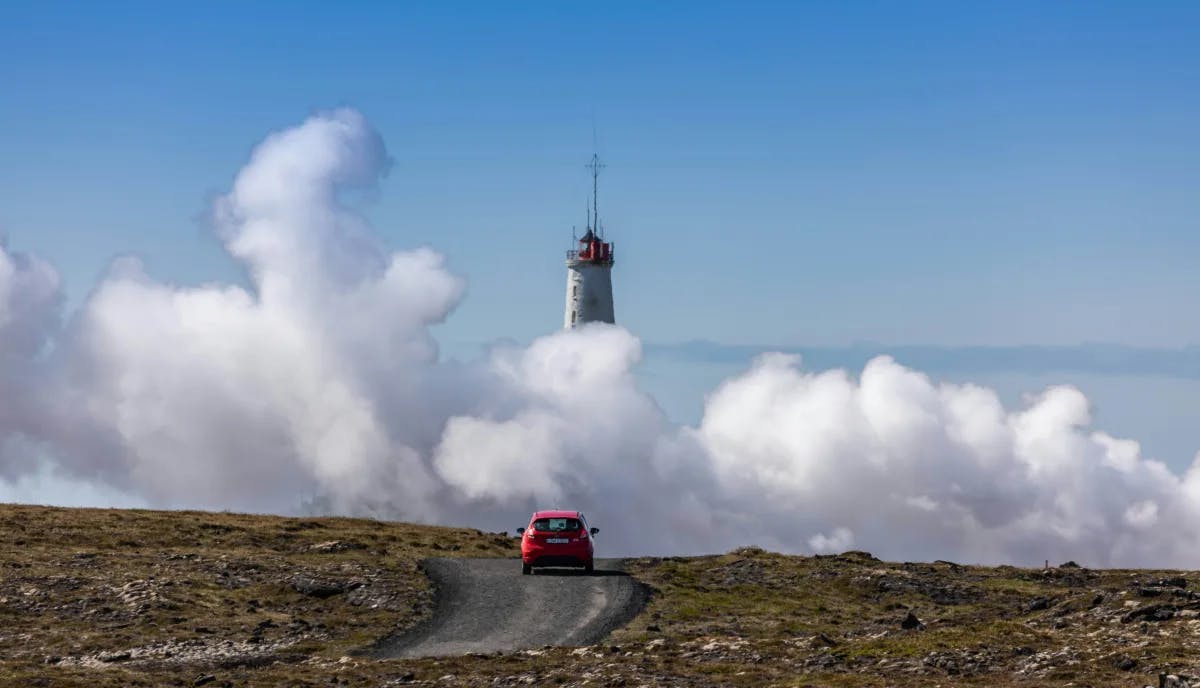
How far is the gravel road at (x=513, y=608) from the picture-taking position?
135ft

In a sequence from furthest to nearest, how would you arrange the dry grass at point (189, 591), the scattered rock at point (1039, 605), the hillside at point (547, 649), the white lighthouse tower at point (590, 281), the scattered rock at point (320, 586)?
the white lighthouse tower at point (590, 281) → the scattered rock at point (320, 586) → the scattered rock at point (1039, 605) → the dry grass at point (189, 591) → the hillside at point (547, 649)

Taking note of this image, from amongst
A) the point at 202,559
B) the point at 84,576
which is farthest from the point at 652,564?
the point at 84,576

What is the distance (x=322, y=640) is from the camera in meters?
41.9

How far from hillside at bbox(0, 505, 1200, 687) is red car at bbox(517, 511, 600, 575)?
2381mm

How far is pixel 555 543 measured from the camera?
→ 173 feet

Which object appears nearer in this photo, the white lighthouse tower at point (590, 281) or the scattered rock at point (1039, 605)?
the scattered rock at point (1039, 605)

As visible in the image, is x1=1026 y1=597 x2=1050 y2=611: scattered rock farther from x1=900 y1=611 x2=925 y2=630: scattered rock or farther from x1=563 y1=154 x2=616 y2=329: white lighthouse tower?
x1=563 y1=154 x2=616 y2=329: white lighthouse tower

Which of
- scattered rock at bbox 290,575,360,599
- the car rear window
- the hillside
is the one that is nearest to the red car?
the car rear window

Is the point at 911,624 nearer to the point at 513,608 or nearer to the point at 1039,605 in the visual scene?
the point at 1039,605

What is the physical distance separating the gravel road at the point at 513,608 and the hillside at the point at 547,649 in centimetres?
94

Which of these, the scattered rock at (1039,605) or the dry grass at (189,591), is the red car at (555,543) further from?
the scattered rock at (1039,605)

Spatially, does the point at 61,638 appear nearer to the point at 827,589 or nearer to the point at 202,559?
the point at 202,559

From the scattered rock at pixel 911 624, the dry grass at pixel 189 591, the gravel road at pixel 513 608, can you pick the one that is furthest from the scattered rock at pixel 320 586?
the scattered rock at pixel 911 624

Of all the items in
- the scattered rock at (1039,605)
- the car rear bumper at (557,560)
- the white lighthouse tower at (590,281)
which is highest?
the white lighthouse tower at (590,281)
